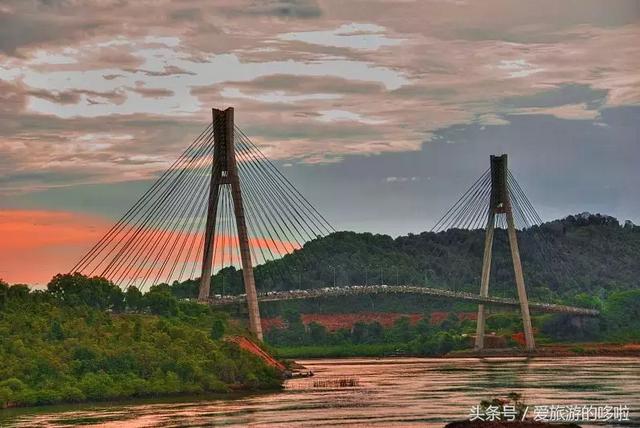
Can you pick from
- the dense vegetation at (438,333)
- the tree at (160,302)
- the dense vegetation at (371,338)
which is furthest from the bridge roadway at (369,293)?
the dense vegetation at (371,338)

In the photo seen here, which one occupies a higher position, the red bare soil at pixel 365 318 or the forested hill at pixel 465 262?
the forested hill at pixel 465 262

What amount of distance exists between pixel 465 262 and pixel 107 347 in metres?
64.8

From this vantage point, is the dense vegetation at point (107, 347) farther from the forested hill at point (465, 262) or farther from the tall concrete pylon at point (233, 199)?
the forested hill at point (465, 262)

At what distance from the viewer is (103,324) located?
2202 inches

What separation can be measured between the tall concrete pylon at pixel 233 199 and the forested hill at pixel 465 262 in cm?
3482

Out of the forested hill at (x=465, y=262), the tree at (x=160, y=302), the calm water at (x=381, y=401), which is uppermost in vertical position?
the forested hill at (x=465, y=262)

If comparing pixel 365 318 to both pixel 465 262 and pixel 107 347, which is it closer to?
pixel 465 262

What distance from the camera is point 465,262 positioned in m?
114

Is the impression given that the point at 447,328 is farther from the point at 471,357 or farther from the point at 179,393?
the point at 179,393

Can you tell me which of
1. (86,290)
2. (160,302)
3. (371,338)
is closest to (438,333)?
(371,338)

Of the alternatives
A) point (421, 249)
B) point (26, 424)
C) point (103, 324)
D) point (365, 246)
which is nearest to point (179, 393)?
point (103, 324)

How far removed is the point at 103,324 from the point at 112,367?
19.0 feet

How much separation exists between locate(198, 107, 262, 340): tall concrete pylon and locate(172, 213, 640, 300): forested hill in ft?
114

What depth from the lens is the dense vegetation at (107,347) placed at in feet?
159
